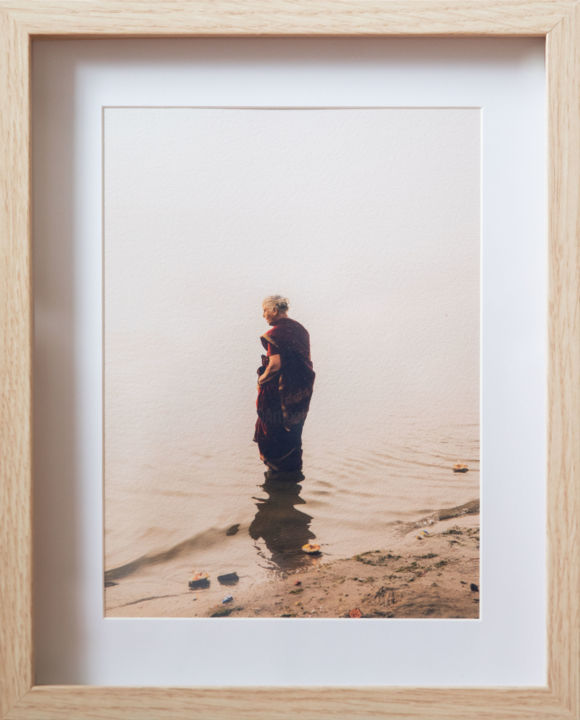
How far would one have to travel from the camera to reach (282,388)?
630 millimetres

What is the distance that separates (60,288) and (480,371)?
17.8 inches

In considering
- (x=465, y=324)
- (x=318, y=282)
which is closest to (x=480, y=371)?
(x=465, y=324)

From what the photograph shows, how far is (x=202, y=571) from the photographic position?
62cm

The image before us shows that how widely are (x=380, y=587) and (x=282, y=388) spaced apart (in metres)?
0.23

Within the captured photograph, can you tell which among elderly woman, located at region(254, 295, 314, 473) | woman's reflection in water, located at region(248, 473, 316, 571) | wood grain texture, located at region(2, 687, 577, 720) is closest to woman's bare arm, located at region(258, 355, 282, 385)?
elderly woman, located at region(254, 295, 314, 473)

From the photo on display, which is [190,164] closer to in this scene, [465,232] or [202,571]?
[465,232]

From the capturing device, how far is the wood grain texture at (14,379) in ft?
1.97

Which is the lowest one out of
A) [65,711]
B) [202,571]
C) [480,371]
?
[65,711]

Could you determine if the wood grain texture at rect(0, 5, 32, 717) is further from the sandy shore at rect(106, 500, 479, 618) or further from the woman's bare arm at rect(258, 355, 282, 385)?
the woman's bare arm at rect(258, 355, 282, 385)

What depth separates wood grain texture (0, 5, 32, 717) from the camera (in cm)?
60

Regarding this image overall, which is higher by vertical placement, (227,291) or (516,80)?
(516,80)

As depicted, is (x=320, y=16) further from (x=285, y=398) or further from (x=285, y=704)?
(x=285, y=704)

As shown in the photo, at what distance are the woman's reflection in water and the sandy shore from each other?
18 millimetres

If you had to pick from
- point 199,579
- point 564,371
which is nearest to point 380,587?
point 199,579
